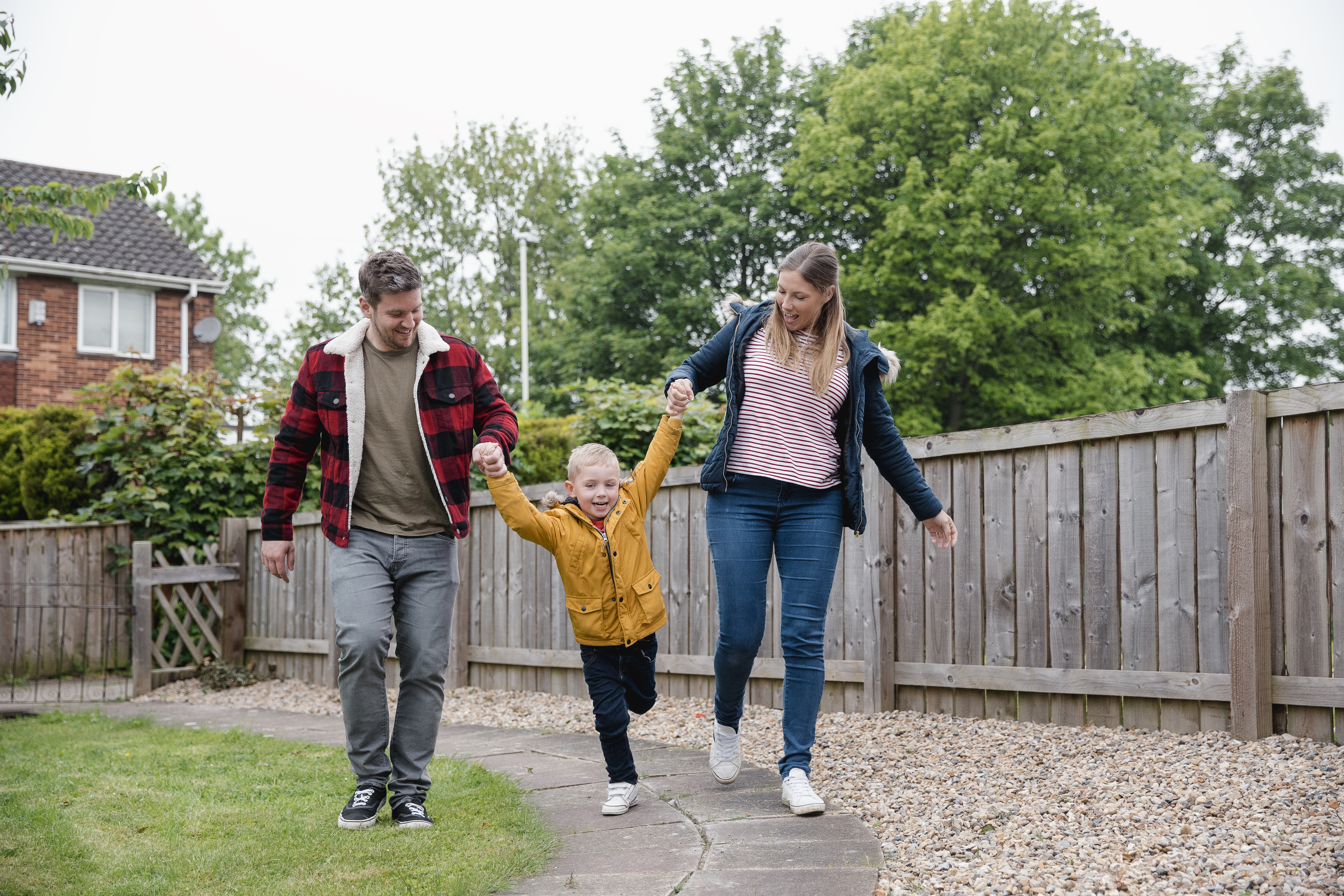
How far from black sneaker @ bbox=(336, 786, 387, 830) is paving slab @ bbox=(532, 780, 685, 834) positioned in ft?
1.74

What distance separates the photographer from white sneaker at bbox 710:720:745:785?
12.5 ft

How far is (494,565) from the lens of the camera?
294 inches

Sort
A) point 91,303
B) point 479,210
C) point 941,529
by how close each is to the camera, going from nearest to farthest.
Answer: point 941,529
point 91,303
point 479,210

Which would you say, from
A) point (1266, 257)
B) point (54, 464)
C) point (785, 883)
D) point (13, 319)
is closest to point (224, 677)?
point (54, 464)

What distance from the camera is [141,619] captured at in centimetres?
849

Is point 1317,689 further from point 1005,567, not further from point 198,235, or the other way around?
point 198,235

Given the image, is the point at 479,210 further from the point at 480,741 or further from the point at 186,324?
the point at 480,741

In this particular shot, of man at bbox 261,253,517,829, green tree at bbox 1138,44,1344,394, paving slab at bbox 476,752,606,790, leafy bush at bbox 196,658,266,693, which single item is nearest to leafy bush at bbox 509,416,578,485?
leafy bush at bbox 196,658,266,693

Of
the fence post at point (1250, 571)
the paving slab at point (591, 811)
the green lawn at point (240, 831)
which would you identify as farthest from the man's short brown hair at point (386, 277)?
the fence post at point (1250, 571)

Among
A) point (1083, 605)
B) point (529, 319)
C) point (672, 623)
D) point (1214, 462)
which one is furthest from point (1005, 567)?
point (529, 319)

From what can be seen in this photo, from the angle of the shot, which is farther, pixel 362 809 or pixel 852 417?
pixel 852 417

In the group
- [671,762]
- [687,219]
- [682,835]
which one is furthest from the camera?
[687,219]

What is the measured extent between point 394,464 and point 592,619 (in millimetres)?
795

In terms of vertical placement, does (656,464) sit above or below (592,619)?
above
